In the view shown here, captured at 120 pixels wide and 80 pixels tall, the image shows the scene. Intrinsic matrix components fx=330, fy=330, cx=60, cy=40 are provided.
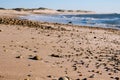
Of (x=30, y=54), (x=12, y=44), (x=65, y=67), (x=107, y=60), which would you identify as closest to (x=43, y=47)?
(x=12, y=44)

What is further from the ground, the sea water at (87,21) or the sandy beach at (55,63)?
the sandy beach at (55,63)

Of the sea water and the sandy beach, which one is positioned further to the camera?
the sea water

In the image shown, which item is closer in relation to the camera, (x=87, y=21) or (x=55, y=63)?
(x=55, y=63)

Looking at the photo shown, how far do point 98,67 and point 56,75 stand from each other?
6.97 ft

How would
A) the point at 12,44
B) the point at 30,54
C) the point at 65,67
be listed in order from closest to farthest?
the point at 65,67 < the point at 30,54 < the point at 12,44

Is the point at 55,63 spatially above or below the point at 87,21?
above

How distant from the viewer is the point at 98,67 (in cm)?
1012

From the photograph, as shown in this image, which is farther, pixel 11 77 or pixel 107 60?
pixel 107 60

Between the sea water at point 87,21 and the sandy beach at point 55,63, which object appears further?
the sea water at point 87,21

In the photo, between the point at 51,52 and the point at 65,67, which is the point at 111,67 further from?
the point at 51,52

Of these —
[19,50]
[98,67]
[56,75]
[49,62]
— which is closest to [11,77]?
[56,75]

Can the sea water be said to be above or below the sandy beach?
below

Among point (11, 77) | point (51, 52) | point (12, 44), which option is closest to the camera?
point (11, 77)

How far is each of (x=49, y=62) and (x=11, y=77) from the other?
8.65 ft
